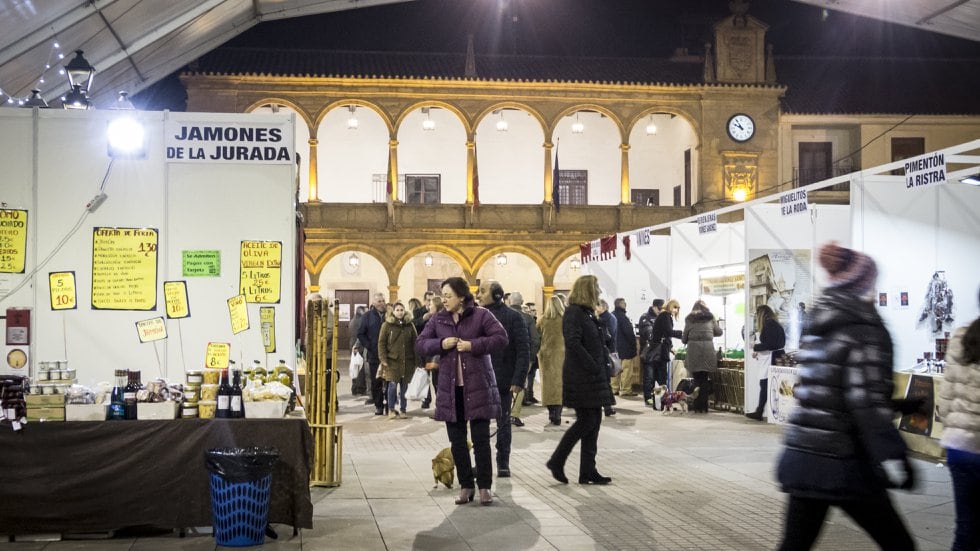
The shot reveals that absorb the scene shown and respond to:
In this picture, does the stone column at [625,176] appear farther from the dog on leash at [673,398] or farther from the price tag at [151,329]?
the price tag at [151,329]

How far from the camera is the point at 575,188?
3241 centimetres

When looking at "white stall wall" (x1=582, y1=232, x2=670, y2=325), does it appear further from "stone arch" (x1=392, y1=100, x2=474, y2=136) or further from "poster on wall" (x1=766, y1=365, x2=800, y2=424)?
"stone arch" (x1=392, y1=100, x2=474, y2=136)

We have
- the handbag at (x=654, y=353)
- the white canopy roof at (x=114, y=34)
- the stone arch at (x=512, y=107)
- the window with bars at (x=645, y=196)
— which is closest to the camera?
the white canopy roof at (x=114, y=34)

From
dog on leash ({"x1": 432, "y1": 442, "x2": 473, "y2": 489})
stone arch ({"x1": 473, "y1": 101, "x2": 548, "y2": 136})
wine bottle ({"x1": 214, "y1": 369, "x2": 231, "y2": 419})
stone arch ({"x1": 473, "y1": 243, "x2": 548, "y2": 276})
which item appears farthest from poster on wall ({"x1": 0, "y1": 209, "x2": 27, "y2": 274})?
stone arch ({"x1": 473, "y1": 101, "x2": 548, "y2": 136})

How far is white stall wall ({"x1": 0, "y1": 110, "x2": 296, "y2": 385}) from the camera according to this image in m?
7.10

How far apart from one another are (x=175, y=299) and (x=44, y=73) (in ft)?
29.8

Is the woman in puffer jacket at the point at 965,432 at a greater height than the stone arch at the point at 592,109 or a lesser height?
lesser

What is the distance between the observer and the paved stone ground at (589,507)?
6.41 m

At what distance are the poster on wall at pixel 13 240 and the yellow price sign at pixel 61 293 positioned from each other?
0.22 m

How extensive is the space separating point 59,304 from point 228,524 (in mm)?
2162

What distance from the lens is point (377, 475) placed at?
9.02 metres

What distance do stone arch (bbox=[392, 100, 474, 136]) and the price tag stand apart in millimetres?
22462

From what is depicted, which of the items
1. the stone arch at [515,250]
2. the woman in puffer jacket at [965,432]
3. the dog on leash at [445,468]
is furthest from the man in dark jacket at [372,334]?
the stone arch at [515,250]

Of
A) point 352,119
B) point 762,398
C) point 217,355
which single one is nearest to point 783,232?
point 762,398
